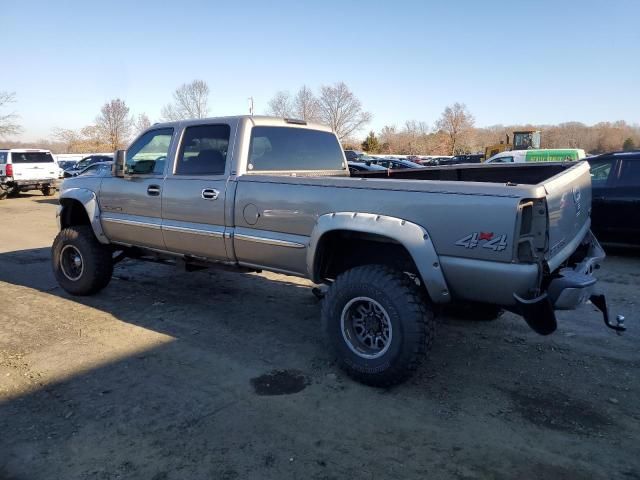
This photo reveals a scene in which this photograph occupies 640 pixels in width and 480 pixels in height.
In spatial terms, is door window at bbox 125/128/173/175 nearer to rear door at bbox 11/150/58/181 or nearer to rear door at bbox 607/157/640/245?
rear door at bbox 607/157/640/245

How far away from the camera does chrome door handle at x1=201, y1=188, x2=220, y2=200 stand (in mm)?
4480

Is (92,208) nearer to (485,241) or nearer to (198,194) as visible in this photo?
(198,194)

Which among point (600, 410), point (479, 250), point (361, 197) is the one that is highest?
point (361, 197)

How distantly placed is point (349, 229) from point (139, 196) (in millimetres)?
2658

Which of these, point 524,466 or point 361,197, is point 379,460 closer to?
point 524,466

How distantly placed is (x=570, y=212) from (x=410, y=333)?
1.51 metres

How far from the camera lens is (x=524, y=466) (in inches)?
107

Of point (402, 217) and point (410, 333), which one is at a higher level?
point (402, 217)

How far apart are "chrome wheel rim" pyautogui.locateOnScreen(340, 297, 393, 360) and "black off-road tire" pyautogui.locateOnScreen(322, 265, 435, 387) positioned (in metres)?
0.02

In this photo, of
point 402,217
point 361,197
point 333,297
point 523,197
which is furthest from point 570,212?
point 333,297

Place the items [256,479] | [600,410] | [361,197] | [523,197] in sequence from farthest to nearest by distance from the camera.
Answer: [361,197] < [600,410] < [523,197] < [256,479]

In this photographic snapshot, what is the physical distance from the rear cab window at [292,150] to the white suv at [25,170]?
18458mm

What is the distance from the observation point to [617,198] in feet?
26.2

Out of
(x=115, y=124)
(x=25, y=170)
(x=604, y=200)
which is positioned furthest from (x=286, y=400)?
(x=115, y=124)
